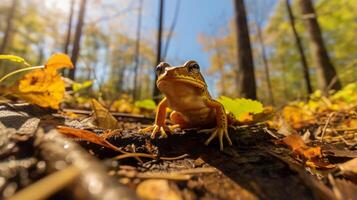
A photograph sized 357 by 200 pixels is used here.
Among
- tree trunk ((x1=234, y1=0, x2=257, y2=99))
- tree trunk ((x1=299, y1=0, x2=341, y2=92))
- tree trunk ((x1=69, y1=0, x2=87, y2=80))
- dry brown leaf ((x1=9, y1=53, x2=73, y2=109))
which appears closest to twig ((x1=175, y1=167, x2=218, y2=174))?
dry brown leaf ((x1=9, y1=53, x2=73, y2=109))

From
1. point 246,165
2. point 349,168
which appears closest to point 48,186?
point 246,165

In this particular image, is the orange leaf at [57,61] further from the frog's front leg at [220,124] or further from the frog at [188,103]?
the frog's front leg at [220,124]

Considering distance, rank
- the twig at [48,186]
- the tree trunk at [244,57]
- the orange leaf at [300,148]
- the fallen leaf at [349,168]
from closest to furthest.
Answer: the twig at [48,186] → the fallen leaf at [349,168] → the orange leaf at [300,148] → the tree trunk at [244,57]

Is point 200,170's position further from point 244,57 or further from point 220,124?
point 244,57

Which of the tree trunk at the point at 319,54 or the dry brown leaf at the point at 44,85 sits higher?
the tree trunk at the point at 319,54

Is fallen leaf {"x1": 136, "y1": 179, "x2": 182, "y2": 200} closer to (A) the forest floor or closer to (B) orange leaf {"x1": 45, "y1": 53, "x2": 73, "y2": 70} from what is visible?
(A) the forest floor

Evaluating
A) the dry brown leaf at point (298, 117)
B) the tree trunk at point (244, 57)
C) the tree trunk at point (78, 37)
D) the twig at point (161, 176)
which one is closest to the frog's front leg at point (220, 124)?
the twig at point (161, 176)

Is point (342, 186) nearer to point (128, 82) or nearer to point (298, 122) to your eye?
point (298, 122)
